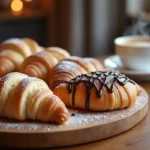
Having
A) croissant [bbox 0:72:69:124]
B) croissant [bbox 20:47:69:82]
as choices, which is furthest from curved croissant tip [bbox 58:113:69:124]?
croissant [bbox 20:47:69:82]

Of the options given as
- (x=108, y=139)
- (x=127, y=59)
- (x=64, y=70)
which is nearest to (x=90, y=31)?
(x=127, y=59)

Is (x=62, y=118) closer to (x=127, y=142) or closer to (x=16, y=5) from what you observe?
(x=127, y=142)

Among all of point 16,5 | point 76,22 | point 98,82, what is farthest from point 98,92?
point 16,5

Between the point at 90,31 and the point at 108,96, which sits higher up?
the point at 108,96

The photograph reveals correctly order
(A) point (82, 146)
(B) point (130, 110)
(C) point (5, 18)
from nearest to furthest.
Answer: (A) point (82, 146), (B) point (130, 110), (C) point (5, 18)

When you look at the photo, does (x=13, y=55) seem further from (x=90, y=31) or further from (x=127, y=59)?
(x=90, y=31)

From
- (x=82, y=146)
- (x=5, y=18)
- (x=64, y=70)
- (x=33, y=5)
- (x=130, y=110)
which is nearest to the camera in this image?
(x=82, y=146)

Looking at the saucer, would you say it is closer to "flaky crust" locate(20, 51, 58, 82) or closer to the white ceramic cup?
the white ceramic cup
